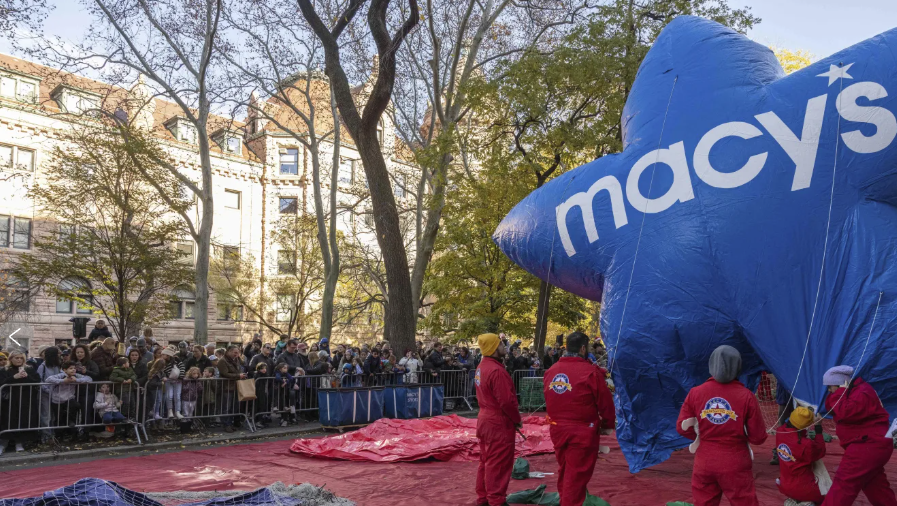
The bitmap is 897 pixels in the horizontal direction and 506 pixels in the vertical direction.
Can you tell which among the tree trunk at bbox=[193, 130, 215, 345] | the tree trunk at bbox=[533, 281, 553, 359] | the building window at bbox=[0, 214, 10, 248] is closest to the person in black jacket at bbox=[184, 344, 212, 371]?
the tree trunk at bbox=[533, 281, 553, 359]

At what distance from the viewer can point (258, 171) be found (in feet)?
137

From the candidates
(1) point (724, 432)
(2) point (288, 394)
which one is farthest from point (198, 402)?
(1) point (724, 432)

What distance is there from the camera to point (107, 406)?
11.6m

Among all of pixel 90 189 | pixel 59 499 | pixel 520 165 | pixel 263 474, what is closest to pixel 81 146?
pixel 90 189

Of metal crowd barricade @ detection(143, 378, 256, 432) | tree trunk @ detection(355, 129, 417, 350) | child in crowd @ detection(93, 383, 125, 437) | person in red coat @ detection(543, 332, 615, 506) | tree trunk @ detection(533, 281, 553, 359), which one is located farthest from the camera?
tree trunk @ detection(533, 281, 553, 359)

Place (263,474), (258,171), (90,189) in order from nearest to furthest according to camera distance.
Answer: (263,474), (90,189), (258,171)

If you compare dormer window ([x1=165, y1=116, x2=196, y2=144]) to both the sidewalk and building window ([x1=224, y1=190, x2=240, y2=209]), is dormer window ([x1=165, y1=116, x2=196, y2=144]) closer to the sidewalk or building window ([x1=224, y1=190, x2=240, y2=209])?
building window ([x1=224, y1=190, x2=240, y2=209])

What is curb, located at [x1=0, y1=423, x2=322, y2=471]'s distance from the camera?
10055 millimetres

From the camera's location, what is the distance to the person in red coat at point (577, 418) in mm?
6656

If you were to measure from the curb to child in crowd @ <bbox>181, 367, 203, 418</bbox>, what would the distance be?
0.65 m

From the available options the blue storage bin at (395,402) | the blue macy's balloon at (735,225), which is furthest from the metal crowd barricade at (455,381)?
the blue macy's balloon at (735,225)

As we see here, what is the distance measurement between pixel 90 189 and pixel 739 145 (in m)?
18.8

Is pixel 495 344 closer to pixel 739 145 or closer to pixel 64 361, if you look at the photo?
pixel 739 145

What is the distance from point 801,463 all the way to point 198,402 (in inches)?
391
